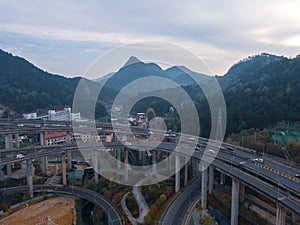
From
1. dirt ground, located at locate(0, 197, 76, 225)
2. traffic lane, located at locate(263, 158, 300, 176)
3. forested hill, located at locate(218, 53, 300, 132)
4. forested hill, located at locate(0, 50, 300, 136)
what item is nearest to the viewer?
traffic lane, located at locate(263, 158, 300, 176)

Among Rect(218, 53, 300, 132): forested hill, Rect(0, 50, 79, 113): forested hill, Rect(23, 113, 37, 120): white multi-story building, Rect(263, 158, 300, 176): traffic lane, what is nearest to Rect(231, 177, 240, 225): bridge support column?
Rect(263, 158, 300, 176): traffic lane

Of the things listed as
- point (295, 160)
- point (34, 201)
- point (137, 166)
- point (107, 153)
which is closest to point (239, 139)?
point (295, 160)

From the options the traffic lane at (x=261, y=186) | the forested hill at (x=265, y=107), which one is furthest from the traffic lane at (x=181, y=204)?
the forested hill at (x=265, y=107)

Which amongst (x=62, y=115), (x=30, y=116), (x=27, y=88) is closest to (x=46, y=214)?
(x=30, y=116)

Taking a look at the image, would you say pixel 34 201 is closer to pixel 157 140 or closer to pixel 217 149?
pixel 157 140

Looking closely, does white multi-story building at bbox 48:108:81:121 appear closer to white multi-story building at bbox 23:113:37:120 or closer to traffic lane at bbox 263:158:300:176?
white multi-story building at bbox 23:113:37:120

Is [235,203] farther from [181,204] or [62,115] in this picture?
[62,115]
